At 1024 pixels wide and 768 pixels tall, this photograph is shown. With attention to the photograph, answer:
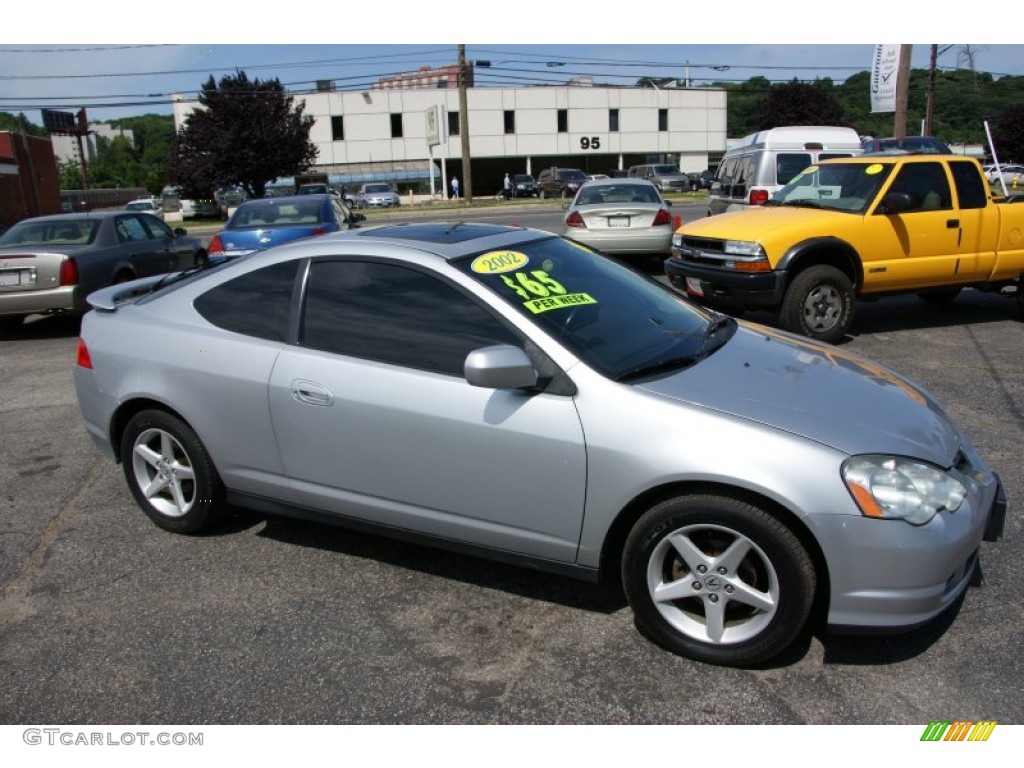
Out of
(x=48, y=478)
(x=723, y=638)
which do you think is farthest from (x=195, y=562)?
(x=723, y=638)

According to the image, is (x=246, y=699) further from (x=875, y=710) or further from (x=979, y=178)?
(x=979, y=178)

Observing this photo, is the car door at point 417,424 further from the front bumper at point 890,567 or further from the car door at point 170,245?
the car door at point 170,245

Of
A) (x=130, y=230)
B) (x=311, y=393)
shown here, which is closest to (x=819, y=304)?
(x=311, y=393)

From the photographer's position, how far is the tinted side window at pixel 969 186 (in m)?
7.86

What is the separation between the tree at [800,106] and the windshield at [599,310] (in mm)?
57660

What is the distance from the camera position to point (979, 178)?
795 cm

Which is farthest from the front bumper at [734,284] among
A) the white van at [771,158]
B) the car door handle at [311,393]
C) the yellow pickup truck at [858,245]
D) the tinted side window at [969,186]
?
the white van at [771,158]

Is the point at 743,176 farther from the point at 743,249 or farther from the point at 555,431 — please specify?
the point at 555,431

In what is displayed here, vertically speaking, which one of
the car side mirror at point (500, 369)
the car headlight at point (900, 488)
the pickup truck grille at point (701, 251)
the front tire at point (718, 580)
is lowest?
the front tire at point (718, 580)

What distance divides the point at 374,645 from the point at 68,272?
25.4 feet

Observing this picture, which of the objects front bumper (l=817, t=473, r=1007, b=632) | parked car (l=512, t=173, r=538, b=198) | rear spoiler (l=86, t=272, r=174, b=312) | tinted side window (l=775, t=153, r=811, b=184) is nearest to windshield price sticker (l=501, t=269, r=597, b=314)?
front bumper (l=817, t=473, r=1007, b=632)

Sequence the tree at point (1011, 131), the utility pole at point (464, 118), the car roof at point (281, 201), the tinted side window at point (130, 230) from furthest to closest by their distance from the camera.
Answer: the tree at point (1011, 131) → the utility pole at point (464, 118) → the car roof at point (281, 201) → the tinted side window at point (130, 230)

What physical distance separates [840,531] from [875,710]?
0.61 meters

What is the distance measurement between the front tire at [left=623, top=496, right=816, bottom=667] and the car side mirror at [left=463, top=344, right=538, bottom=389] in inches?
26.4
